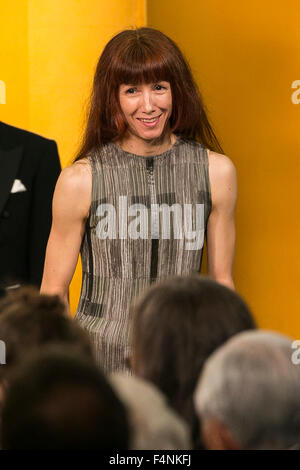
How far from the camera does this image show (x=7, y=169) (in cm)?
227

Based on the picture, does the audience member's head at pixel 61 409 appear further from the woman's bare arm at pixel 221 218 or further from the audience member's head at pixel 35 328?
the woman's bare arm at pixel 221 218

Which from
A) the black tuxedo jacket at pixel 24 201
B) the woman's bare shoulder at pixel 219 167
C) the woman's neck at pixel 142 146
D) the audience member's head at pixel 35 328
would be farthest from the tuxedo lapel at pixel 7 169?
the audience member's head at pixel 35 328

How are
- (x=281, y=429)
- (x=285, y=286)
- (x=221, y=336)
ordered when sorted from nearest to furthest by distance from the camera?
(x=281, y=429) → (x=221, y=336) → (x=285, y=286)

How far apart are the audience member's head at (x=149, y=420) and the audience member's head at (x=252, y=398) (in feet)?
0.15

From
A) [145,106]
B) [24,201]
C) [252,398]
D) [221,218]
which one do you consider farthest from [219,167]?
[252,398]

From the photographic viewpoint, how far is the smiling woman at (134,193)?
7.42 feet

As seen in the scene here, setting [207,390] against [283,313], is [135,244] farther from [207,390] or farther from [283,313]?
[207,390]

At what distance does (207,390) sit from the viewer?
1146 mm

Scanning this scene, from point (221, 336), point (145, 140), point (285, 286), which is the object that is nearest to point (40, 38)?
point (145, 140)

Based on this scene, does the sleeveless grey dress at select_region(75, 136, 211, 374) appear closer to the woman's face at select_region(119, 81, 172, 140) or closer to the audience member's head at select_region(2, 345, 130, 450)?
the woman's face at select_region(119, 81, 172, 140)

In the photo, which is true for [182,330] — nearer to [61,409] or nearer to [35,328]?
[35,328]

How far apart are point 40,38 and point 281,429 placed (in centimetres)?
218

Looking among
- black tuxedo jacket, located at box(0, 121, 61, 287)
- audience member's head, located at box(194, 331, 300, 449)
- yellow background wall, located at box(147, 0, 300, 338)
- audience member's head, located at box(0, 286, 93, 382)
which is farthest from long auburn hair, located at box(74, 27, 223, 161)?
audience member's head, located at box(194, 331, 300, 449)

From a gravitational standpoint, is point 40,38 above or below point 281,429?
above
